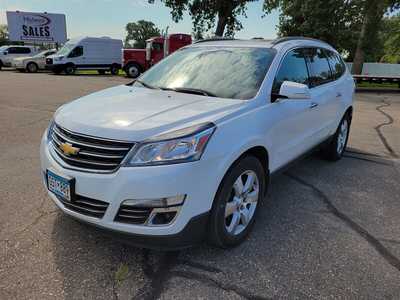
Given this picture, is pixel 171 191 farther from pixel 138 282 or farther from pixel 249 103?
pixel 249 103

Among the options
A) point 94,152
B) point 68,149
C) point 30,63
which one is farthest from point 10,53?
point 94,152

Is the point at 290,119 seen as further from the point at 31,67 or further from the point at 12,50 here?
the point at 12,50

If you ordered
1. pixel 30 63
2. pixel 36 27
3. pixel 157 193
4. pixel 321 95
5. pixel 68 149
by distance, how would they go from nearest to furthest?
pixel 157 193
pixel 68 149
pixel 321 95
pixel 30 63
pixel 36 27

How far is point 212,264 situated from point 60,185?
1.35 metres

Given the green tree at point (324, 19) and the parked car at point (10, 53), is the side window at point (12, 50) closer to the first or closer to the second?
the parked car at point (10, 53)

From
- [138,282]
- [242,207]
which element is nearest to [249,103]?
[242,207]

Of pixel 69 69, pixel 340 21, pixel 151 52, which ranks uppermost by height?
pixel 340 21

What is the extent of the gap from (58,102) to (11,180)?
730cm

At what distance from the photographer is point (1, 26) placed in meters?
81.6

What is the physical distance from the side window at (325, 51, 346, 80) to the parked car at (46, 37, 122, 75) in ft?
77.1

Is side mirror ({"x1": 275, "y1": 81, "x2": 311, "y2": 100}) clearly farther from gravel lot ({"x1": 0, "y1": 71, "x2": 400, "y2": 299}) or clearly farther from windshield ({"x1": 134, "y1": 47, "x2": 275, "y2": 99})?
gravel lot ({"x1": 0, "y1": 71, "x2": 400, "y2": 299})

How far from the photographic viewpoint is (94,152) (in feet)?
8.22

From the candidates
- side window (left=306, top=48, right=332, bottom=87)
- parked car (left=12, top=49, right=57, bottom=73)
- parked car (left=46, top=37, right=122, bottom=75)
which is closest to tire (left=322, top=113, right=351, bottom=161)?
side window (left=306, top=48, right=332, bottom=87)

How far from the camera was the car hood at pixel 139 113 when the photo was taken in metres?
2.51
